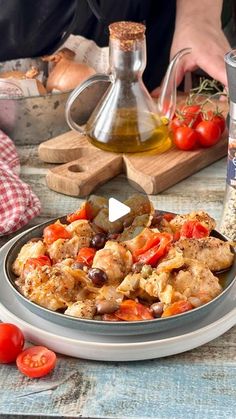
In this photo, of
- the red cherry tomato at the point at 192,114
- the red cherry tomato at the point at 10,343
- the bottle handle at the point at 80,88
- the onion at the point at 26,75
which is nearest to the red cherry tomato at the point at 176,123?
the red cherry tomato at the point at 192,114

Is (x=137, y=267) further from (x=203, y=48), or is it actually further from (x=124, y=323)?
(x=203, y=48)

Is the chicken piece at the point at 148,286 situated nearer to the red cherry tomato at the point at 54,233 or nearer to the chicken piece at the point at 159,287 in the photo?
the chicken piece at the point at 159,287

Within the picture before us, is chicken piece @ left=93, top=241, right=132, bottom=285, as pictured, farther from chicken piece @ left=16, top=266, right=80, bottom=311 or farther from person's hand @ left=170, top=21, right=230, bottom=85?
person's hand @ left=170, top=21, right=230, bottom=85

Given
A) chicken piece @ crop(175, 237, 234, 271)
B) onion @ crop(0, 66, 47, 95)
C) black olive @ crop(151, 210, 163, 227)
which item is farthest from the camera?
onion @ crop(0, 66, 47, 95)

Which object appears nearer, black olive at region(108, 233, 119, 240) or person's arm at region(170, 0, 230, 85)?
black olive at region(108, 233, 119, 240)

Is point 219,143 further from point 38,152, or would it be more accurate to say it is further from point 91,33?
point 91,33

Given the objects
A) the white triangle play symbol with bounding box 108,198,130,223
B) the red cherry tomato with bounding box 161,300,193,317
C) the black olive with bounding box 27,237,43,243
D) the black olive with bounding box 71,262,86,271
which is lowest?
the black olive with bounding box 27,237,43,243

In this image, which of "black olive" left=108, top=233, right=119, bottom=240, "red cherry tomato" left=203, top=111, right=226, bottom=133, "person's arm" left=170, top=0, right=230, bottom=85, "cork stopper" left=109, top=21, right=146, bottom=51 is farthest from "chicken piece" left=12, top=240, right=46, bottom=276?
"person's arm" left=170, top=0, right=230, bottom=85
